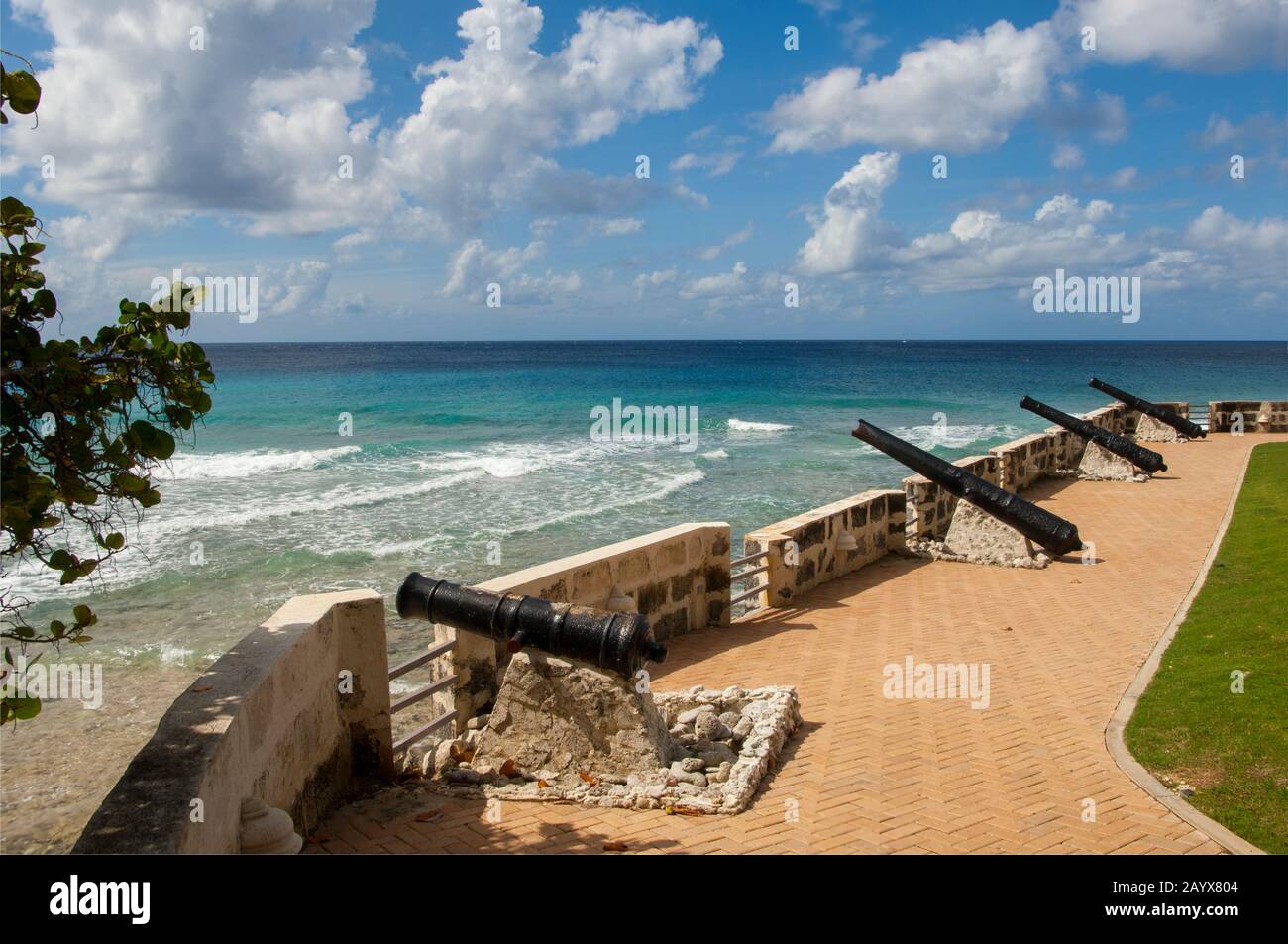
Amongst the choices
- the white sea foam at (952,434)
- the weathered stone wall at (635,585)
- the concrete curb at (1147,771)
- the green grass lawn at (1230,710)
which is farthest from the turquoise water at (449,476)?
the green grass lawn at (1230,710)

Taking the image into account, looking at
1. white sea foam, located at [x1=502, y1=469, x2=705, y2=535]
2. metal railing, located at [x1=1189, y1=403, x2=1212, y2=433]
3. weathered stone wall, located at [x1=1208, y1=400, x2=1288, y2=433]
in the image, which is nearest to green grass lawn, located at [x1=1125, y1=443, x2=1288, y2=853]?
white sea foam, located at [x1=502, y1=469, x2=705, y2=535]

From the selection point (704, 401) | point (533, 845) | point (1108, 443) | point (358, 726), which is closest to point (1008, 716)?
point (533, 845)

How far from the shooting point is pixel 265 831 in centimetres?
380

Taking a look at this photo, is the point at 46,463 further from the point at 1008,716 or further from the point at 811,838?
the point at 1008,716

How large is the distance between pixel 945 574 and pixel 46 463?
10.3m

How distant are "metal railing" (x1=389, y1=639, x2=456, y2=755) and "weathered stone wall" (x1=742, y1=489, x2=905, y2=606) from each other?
487 cm

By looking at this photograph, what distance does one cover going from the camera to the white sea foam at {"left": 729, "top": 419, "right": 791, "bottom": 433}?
4411cm

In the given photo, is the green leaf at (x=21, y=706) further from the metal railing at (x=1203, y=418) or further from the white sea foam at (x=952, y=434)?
the white sea foam at (x=952, y=434)

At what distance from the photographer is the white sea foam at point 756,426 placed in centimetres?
4411

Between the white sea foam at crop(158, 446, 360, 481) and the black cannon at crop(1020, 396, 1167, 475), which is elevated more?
the black cannon at crop(1020, 396, 1167, 475)

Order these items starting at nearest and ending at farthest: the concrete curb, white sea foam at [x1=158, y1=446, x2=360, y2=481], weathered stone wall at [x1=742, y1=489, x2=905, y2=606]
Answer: the concrete curb < weathered stone wall at [x1=742, y1=489, x2=905, y2=606] < white sea foam at [x1=158, y1=446, x2=360, y2=481]

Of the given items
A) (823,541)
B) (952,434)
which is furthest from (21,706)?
(952,434)

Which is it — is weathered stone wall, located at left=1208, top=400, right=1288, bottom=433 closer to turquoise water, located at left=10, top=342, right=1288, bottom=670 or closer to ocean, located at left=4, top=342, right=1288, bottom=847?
ocean, located at left=4, top=342, right=1288, bottom=847
